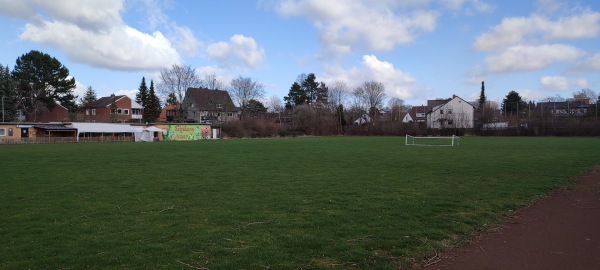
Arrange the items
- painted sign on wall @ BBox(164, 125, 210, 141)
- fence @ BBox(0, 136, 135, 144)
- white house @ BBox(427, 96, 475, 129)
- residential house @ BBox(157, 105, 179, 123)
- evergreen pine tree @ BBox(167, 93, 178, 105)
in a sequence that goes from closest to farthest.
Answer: fence @ BBox(0, 136, 135, 144) → painted sign on wall @ BBox(164, 125, 210, 141) → white house @ BBox(427, 96, 475, 129) → evergreen pine tree @ BBox(167, 93, 178, 105) → residential house @ BBox(157, 105, 179, 123)

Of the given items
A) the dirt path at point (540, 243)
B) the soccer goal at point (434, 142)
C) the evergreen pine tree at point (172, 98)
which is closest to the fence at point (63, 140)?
the evergreen pine tree at point (172, 98)

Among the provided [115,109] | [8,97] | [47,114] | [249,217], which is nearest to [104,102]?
[115,109]

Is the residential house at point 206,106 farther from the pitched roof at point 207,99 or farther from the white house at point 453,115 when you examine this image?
the white house at point 453,115

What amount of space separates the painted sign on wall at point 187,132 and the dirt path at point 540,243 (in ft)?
228

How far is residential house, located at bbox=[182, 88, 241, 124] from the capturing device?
100 metres

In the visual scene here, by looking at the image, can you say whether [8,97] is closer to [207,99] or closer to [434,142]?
[207,99]

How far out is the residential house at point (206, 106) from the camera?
100 m

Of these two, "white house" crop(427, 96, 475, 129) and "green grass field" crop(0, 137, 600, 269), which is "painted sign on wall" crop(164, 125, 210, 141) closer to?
"white house" crop(427, 96, 475, 129)

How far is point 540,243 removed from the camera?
671cm

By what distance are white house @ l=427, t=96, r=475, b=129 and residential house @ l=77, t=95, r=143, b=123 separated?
227 ft

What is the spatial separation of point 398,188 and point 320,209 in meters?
4.21

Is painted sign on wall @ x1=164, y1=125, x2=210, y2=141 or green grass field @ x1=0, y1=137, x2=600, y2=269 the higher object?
painted sign on wall @ x1=164, y1=125, x2=210, y2=141

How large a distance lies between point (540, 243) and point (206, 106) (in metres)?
98.5

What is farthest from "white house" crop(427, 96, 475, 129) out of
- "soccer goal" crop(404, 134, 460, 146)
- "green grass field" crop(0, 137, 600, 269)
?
"green grass field" crop(0, 137, 600, 269)
